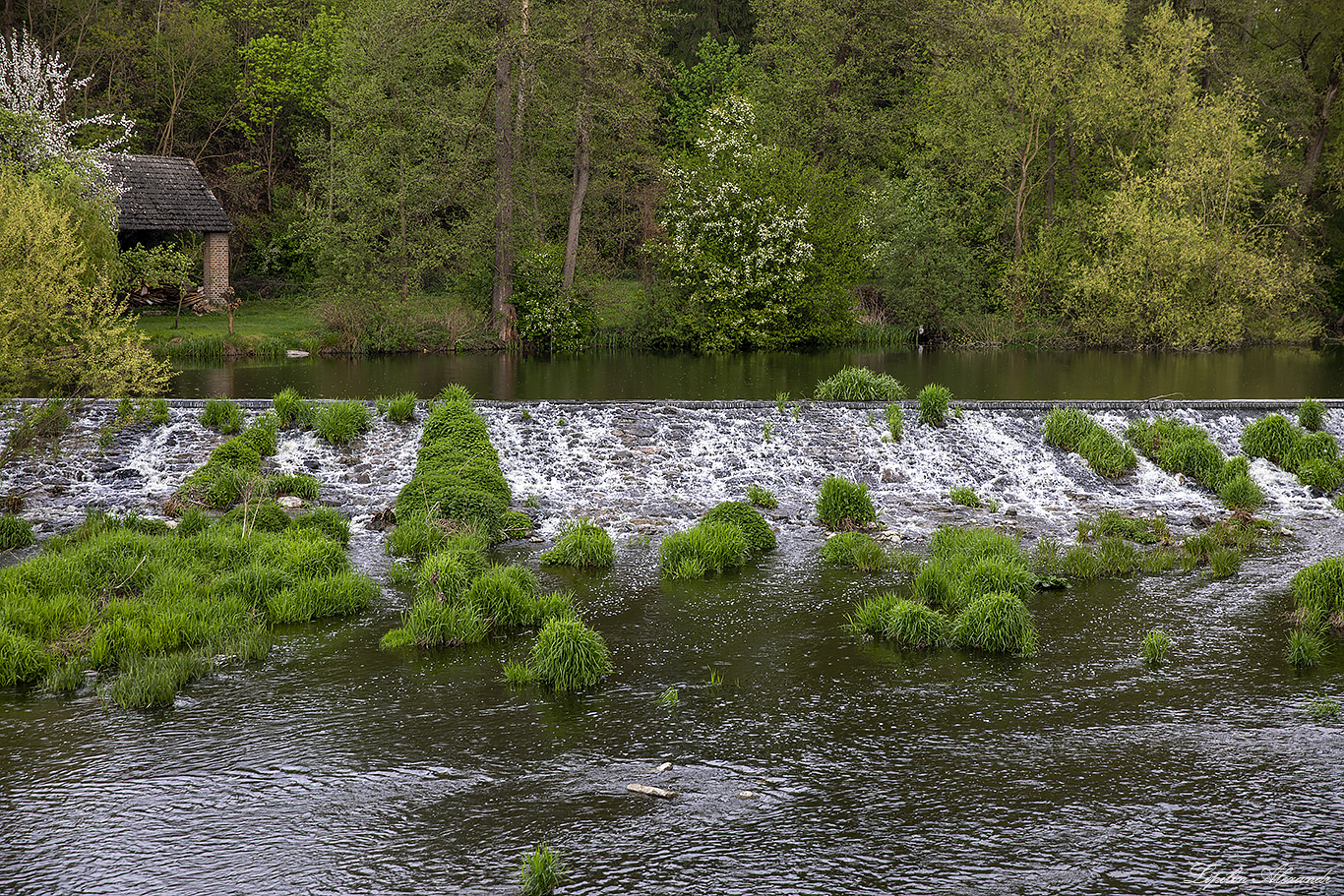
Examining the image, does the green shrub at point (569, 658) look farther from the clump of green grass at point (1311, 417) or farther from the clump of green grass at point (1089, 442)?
the clump of green grass at point (1311, 417)

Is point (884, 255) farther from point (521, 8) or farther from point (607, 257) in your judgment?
point (521, 8)

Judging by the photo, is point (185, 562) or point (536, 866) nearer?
point (536, 866)

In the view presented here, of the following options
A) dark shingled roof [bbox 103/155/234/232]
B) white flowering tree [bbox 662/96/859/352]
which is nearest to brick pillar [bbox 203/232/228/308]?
dark shingled roof [bbox 103/155/234/232]

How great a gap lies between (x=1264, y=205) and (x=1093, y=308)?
7897 mm

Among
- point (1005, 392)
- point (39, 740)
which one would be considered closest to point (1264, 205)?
point (1005, 392)

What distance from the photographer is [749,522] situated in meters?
14.9

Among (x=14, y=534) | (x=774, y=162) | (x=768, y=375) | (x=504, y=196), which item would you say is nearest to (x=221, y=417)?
(x=14, y=534)

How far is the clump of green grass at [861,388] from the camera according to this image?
21406 millimetres

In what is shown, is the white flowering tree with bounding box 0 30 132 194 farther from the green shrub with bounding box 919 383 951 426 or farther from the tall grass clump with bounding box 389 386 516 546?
the green shrub with bounding box 919 383 951 426

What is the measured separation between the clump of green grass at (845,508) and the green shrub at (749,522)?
123cm

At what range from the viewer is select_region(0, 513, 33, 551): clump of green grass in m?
13.9

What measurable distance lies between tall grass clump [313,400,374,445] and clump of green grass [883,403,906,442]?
372 inches

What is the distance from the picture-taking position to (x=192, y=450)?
18188 millimetres

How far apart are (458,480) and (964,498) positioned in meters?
8.13
